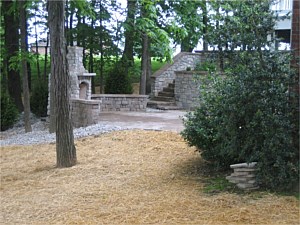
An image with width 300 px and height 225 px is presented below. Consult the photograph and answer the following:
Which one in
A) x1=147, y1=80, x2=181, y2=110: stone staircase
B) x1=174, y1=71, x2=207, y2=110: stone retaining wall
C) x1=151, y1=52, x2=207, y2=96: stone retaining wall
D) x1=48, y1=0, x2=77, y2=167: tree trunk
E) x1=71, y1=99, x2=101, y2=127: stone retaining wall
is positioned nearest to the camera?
x1=48, y1=0, x2=77, y2=167: tree trunk

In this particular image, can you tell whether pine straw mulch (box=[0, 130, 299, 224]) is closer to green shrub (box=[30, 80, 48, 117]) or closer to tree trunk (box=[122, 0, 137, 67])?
green shrub (box=[30, 80, 48, 117])

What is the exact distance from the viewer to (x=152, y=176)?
5793mm

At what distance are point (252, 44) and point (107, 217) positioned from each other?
2.38 meters

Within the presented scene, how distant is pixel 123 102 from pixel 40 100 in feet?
9.40

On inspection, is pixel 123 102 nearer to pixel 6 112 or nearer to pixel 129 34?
pixel 129 34

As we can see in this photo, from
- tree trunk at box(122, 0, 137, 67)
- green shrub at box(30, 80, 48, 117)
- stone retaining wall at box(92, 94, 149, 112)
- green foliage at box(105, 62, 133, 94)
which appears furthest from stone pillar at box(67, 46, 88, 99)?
green foliage at box(105, 62, 133, 94)

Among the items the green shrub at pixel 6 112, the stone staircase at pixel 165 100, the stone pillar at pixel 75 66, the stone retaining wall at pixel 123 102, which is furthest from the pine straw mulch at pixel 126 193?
the stone staircase at pixel 165 100

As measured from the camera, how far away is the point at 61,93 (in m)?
7.03

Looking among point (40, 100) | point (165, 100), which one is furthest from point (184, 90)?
point (40, 100)

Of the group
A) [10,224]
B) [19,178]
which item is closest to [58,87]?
[19,178]

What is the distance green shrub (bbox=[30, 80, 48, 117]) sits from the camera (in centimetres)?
1437

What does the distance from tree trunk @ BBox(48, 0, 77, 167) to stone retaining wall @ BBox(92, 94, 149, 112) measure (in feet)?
21.9

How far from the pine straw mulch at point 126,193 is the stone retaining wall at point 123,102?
18.3 feet

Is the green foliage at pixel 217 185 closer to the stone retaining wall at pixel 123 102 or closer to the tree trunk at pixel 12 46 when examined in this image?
the stone retaining wall at pixel 123 102
